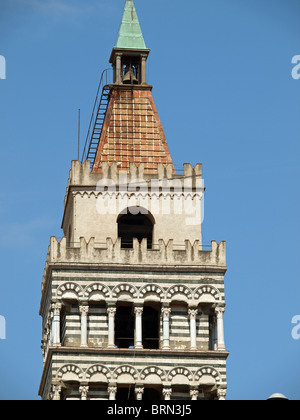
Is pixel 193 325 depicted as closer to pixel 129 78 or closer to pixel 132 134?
pixel 132 134

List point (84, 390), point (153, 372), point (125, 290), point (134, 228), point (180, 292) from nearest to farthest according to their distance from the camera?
point (84, 390)
point (153, 372)
point (125, 290)
point (180, 292)
point (134, 228)

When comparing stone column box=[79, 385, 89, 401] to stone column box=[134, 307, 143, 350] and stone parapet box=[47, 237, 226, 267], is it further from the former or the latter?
stone parapet box=[47, 237, 226, 267]

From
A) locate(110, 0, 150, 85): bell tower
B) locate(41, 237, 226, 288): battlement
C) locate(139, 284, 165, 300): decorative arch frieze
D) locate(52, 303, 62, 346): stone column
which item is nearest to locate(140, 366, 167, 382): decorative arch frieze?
locate(139, 284, 165, 300): decorative arch frieze

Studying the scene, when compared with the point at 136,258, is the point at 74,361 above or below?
below

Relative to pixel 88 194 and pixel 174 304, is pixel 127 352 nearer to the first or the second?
pixel 174 304

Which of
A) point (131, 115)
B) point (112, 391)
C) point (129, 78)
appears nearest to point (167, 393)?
point (112, 391)

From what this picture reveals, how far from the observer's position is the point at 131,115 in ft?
288

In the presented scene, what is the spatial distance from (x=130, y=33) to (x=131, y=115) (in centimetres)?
477

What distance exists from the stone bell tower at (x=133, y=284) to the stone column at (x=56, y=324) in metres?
0.05

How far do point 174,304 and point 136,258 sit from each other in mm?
2808

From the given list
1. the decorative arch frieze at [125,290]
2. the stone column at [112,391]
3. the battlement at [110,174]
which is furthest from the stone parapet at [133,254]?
the stone column at [112,391]
